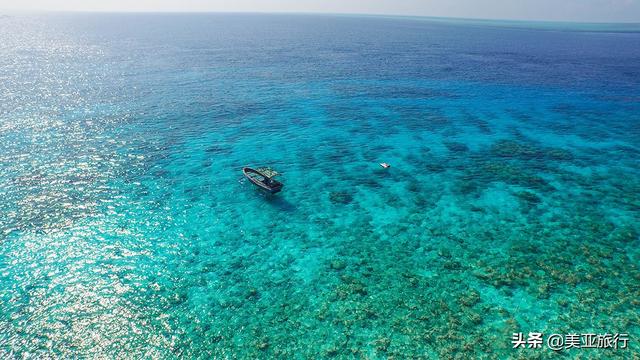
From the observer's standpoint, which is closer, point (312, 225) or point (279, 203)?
point (312, 225)

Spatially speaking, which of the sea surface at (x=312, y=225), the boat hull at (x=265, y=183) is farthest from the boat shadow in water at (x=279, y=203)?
the boat hull at (x=265, y=183)

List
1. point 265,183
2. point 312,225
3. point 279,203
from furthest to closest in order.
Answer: point 265,183, point 279,203, point 312,225

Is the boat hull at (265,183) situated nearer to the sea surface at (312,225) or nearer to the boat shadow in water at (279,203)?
the boat shadow in water at (279,203)

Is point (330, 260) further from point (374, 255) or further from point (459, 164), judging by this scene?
point (459, 164)

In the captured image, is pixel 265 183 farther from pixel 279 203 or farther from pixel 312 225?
pixel 312 225

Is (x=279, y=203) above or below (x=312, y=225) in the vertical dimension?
above

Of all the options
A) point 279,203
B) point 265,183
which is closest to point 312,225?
point 279,203

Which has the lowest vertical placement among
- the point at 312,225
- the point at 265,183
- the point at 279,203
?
the point at 312,225

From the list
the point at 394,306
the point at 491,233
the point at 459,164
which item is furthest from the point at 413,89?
the point at 394,306

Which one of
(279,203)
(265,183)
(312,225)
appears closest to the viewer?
(312,225)
